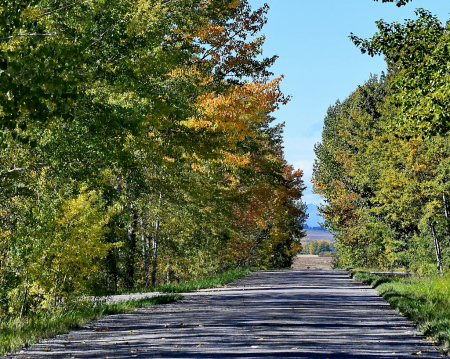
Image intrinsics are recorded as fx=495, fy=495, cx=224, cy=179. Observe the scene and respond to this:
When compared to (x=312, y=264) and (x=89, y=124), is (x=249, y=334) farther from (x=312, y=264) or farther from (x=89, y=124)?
(x=312, y=264)

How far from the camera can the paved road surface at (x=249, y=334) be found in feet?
21.3

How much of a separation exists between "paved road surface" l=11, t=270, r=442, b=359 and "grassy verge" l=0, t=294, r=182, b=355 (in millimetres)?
275

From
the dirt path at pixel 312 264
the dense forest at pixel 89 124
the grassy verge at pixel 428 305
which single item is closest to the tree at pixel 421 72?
the grassy verge at pixel 428 305

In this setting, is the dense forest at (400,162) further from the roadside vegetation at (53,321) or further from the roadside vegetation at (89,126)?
the roadside vegetation at (53,321)

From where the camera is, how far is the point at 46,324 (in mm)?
8766

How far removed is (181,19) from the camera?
15.9 m

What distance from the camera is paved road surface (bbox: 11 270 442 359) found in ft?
21.3

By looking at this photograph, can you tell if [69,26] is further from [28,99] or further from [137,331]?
[137,331]

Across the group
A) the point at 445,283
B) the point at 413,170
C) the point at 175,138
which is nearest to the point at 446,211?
the point at 413,170

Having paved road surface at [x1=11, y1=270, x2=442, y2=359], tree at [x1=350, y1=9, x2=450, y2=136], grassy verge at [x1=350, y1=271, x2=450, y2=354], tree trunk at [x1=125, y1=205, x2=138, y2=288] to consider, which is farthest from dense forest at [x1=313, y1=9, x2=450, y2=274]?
tree trunk at [x1=125, y1=205, x2=138, y2=288]

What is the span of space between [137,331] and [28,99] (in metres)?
4.46

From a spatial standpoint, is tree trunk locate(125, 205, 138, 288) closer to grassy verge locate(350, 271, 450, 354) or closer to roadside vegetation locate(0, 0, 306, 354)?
roadside vegetation locate(0, 0, 306, 354)

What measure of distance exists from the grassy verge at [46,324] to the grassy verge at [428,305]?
19.5ft

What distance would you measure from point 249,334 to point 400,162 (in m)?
22.4
